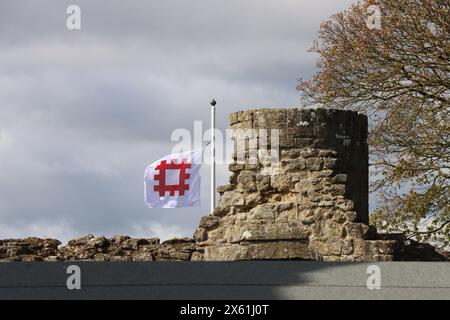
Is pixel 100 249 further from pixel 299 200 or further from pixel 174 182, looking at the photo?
pixel 174 182

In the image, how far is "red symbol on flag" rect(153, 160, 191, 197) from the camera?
2438 centimetres

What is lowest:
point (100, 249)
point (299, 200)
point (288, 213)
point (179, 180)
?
point (100, 249)

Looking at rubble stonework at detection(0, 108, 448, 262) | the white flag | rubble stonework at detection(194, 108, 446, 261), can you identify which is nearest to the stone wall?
rubble stonework at detection(0, 108, 448, 262)

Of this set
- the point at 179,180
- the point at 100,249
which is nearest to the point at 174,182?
the point at 179,180

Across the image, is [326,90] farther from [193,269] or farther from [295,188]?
[193,269]

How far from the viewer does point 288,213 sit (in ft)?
63.2

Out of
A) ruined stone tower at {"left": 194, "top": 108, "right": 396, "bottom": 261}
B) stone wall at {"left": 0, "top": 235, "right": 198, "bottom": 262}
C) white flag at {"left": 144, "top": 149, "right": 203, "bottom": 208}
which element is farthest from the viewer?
white flag at {"left": 144, "top": 149, "right": 203, "bottom": 208}

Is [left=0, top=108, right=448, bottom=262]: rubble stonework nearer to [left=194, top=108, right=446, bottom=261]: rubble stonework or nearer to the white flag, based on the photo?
[left=194, top=108, right=446, bottom=261]: rubble stonework

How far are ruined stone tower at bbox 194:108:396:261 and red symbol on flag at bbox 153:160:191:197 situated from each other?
4.70 m

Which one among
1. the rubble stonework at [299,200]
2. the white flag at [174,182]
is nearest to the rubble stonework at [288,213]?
the rubble stonework at [299,200]

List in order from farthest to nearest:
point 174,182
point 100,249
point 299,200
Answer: point 174,182, point 100,249, point 299,200

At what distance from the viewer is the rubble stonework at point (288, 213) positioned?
18.8 m

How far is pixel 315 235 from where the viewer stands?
19.0 m

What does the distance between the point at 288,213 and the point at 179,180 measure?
220 inches
